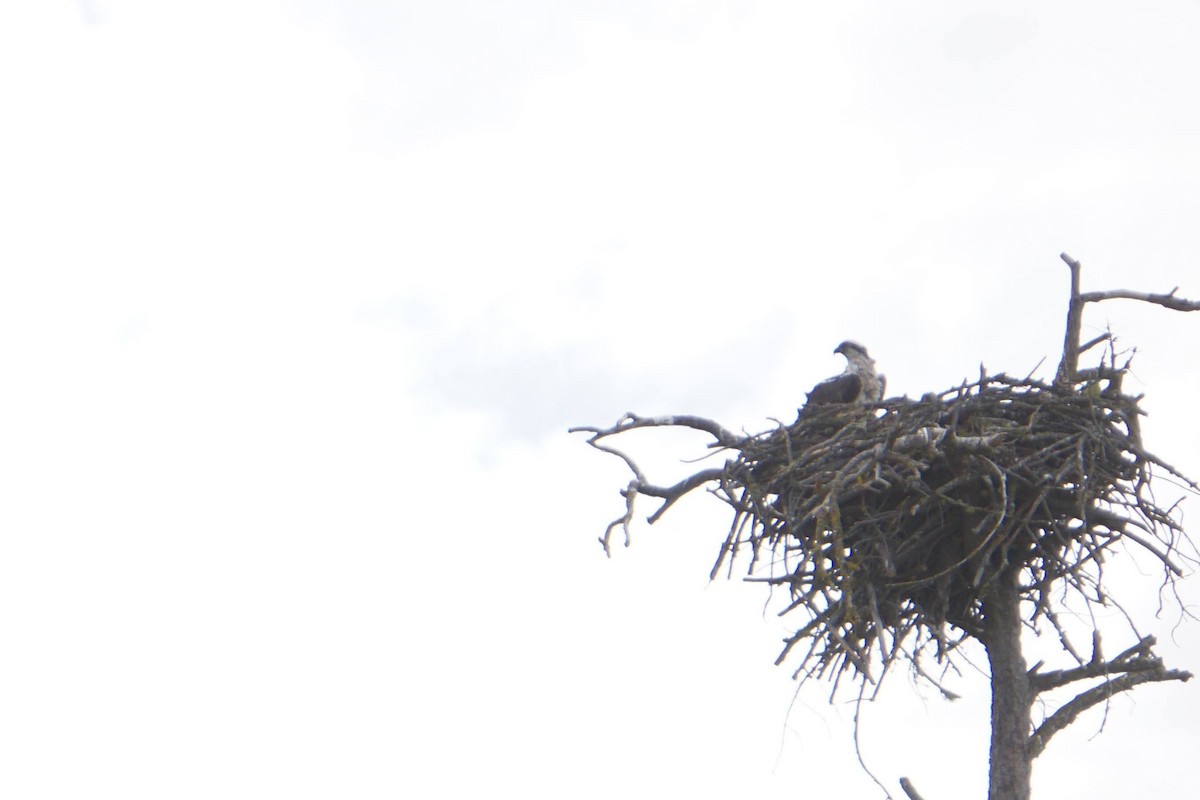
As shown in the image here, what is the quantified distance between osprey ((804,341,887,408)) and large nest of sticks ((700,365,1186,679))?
5.42 feet

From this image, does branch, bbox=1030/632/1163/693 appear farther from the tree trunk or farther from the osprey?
the osprey

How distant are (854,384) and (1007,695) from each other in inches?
111

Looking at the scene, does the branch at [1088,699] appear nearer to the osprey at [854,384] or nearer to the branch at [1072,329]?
the branch at [1072,329]

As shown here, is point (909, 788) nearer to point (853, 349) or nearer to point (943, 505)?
point (943, 505)

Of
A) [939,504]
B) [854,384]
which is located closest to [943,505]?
[939,504]

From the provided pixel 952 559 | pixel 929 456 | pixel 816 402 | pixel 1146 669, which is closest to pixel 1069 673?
pixel 1146 669

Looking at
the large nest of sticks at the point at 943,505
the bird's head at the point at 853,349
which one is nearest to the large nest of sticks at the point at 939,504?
the large nest of sticks at the point at 943,505

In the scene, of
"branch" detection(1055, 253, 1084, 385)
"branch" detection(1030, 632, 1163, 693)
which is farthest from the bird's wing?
"branch" detection(1030, 632, 1163, 693)

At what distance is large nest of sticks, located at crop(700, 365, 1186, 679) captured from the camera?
656 cm

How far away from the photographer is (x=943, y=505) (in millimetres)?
6902

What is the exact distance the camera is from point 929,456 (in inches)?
261

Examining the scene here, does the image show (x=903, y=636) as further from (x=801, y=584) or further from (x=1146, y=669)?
(x=1146, y=669)

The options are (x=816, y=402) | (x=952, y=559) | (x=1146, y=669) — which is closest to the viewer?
(x=1146, y=669)

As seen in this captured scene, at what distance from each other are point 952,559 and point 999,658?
54cm
